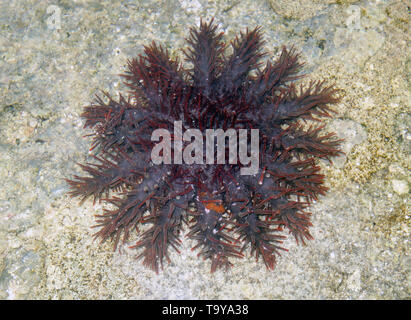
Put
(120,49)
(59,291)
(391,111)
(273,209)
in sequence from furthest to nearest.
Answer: (120,49)
(391,111)
(59,291)
(273,209)

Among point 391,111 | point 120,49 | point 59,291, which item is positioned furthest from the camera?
point 120,49

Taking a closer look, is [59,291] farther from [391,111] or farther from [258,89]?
[391,111]

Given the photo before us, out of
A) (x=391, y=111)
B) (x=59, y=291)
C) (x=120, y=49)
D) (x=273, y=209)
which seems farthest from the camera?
(x=120, y=49)

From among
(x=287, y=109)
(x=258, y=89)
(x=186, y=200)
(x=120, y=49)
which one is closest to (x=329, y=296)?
(x=186, y=200)

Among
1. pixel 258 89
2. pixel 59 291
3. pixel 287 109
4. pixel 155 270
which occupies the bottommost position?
pixel 59 291

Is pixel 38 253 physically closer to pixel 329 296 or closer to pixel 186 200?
pixel 186 200

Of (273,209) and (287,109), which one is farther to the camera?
(287,109)

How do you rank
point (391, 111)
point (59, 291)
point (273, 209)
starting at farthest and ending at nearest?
point (391, 111) < point (59, 291) < point (273, 209)

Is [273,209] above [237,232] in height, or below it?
above
